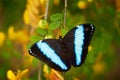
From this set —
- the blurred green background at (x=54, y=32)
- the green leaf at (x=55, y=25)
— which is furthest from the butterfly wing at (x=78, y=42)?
the blurred green background at (x=54, y=32)

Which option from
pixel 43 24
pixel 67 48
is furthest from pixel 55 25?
pixel 67 48

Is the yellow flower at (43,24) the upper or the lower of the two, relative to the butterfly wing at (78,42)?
upper

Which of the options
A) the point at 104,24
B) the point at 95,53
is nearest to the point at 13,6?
the point at 104,24

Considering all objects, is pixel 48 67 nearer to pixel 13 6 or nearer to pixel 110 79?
pixel 13 6

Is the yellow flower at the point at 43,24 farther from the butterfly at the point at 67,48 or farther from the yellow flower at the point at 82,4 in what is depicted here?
the yellow flower at the point at 82,4

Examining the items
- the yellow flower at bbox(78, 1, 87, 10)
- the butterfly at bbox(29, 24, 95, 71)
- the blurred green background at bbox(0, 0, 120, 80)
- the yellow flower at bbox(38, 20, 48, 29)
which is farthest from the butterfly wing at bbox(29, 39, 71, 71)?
the yellow flower at bbox(78, 1, 87, 10)

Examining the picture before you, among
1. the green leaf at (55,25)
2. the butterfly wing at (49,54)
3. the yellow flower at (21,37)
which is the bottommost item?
the yellow flower at (21,37)

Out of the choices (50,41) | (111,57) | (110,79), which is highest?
(50,41)

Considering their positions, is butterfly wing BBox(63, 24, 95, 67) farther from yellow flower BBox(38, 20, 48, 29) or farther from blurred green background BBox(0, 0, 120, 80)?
blurred green background BBox(0, 0, 120, 80)
